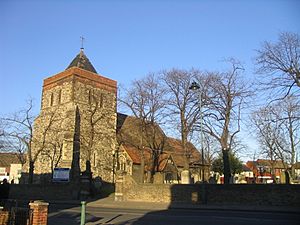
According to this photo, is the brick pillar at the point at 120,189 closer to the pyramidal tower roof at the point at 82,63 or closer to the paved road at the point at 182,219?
the paved road at the point at 182,219

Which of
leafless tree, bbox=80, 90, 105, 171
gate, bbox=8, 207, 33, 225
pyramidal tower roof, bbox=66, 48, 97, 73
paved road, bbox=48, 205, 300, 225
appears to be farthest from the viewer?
pyramidal tower roof, bbox=66, 48, 97, 73

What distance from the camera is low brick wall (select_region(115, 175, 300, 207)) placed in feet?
77.4

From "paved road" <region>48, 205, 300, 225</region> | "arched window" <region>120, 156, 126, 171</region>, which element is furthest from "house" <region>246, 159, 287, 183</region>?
"paved road" <region>48, 205, 300, 225</region>

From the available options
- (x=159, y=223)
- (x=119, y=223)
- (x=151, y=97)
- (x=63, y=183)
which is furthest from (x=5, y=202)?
(x=151, y=97)

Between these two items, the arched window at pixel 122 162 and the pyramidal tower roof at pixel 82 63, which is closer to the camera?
the arched window at pixel 122 162

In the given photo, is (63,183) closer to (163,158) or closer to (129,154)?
(129,154)

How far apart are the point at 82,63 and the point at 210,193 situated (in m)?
31.1

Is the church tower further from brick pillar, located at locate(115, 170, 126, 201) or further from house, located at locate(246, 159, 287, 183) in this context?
house, located at locate(246, 159, 287, 183)

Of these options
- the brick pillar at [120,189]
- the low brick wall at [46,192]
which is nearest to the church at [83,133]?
the low brick wall at [46,192]

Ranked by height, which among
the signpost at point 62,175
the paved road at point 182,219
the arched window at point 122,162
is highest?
the arched window at point 122,162

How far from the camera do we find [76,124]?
44.3 metres

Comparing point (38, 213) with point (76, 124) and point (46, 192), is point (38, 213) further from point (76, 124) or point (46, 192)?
point (76, 124)

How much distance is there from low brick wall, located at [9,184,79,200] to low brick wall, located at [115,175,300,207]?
5717 millimetres

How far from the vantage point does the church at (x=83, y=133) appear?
144 ft
